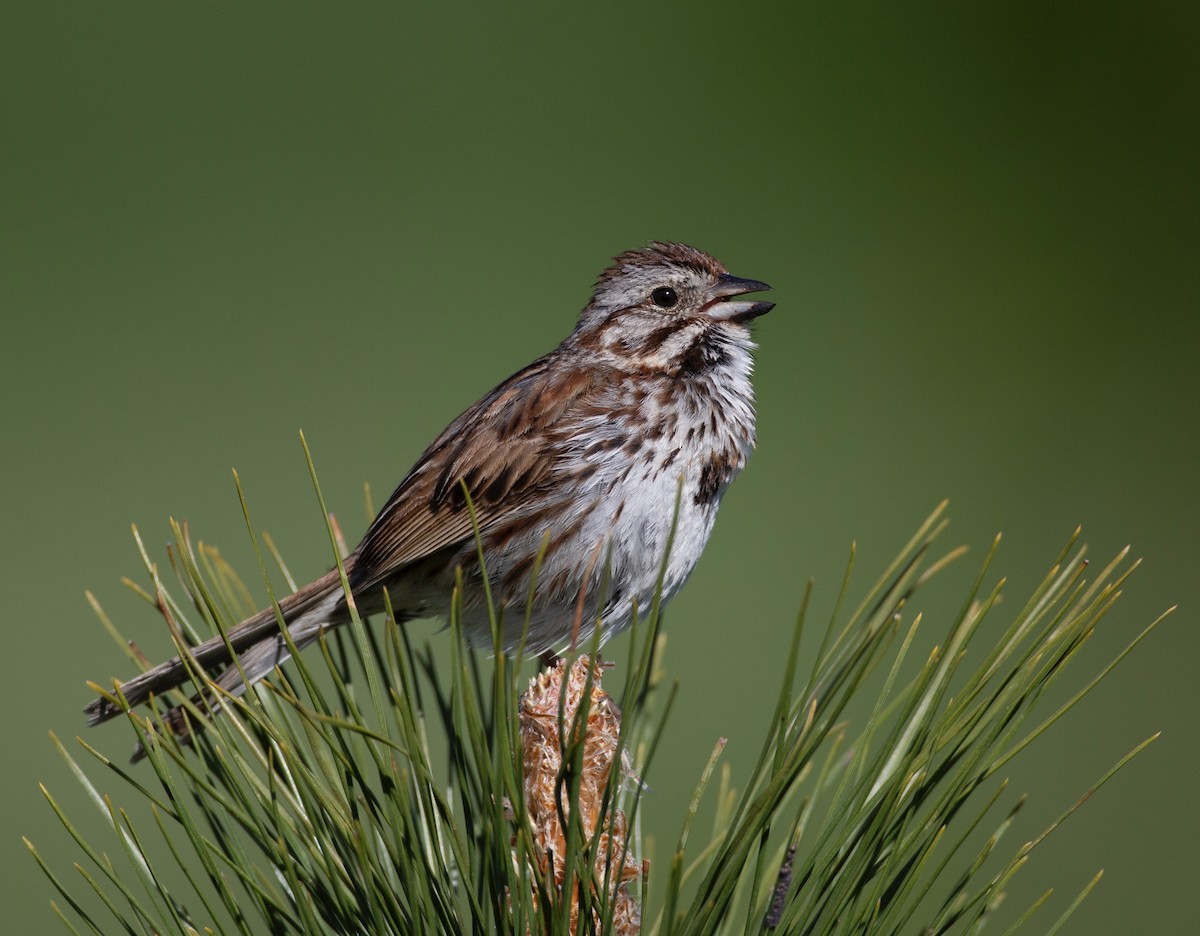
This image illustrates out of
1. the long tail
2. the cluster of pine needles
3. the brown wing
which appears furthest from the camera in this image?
the brown wing

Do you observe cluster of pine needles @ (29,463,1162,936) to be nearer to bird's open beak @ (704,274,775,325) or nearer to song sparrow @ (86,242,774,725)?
song sparrow @ (86,242,774,725)

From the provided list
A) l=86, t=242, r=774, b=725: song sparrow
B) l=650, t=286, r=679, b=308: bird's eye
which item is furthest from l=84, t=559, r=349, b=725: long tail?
l=650, t=286, r=679, b=308: bird's eye

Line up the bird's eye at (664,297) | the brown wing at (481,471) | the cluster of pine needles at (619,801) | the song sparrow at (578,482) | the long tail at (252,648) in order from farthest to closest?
the bird's eye at (664,297)
the brown wing at (481,471)
the song sparrow at (578,482)
the long tail at (252,648)
the cluster of pine needles at (619,801)

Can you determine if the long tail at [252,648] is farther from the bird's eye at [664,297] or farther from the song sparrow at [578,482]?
the bird's eye at [664,297]

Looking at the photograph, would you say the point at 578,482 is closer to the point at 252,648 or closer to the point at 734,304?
the point at 734,304

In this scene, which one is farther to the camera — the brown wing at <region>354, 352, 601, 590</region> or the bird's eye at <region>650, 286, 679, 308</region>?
the bird's eye at <region>650, 286, 679, 308</region>

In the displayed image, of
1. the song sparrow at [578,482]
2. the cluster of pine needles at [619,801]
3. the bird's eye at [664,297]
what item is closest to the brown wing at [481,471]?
the song sparrow at [578,482]

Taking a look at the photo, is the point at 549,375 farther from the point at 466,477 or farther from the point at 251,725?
the point at 251,725

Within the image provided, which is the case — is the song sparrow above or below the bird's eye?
below
